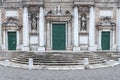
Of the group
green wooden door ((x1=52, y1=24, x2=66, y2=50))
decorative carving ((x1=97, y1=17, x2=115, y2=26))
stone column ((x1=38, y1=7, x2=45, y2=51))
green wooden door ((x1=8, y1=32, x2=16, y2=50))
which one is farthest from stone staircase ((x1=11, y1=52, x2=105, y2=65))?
decorative carving ((x1=97, y1=17, x2=115, y2=26))

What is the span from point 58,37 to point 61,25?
1.39 m

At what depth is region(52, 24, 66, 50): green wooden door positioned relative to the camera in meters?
25.9

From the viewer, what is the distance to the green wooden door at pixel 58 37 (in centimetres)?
2588

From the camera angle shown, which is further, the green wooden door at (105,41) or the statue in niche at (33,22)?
the green wooden door at (105,41)

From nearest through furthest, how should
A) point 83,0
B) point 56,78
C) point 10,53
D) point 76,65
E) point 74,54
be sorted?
1. point 56,78
2. point 76,65
3. point 74,54
4. point 10,53
5. point 83,0

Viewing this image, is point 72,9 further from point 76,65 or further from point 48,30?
point 76,65

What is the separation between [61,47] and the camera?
1021 inches

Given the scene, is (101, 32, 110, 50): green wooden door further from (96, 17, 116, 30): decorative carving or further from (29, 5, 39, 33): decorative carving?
(29, 5, 39, 33): decorative carving

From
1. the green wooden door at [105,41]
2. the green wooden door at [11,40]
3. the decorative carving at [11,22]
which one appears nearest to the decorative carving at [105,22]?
the green wooden door at [105,41]

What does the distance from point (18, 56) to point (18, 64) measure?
2185 mm

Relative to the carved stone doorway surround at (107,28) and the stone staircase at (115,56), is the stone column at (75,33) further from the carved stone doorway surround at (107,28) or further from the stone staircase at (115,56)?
the stone staircase at (115,56)

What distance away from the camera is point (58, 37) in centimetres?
2600

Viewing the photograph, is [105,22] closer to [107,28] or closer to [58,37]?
[107,28]

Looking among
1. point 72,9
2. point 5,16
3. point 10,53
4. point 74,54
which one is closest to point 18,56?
point 10,53
